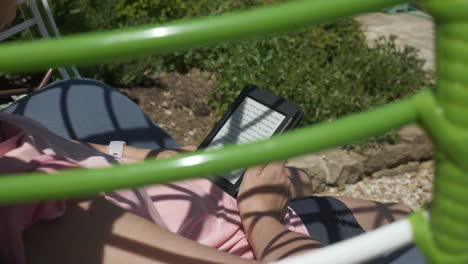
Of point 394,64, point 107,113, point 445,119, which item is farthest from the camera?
point 394,64

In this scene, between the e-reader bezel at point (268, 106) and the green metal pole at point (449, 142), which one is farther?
the e-reader bezel at point (268, 106)

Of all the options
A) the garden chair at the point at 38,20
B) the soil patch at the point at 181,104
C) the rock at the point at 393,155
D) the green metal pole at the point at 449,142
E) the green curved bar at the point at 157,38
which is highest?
the green curved bar at the point at 157,38

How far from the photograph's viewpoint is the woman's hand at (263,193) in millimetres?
1468

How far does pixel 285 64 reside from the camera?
3664 mm

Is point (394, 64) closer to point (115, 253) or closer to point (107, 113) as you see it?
point (107, 113)

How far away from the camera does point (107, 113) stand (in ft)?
6.64

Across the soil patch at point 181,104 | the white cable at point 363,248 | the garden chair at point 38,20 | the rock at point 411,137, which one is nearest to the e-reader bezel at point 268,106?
the garden chair at point 38,20

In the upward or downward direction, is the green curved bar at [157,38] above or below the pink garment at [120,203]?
above

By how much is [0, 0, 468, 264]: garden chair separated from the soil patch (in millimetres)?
2630

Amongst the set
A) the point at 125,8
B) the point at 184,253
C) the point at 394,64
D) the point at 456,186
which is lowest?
the point at 394,64

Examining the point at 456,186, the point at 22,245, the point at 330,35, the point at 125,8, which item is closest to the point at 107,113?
the point at 22,245

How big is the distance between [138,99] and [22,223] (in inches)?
102

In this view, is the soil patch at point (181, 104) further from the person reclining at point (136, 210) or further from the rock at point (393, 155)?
the person reclining at point (136, 210)

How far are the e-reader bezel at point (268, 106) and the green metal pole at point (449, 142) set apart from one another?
0.89 metres
